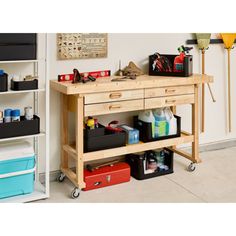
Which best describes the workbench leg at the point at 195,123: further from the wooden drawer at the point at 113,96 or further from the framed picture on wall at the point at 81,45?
the framed picture on wall at the point at 81,45

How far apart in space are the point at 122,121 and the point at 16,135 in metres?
1.15

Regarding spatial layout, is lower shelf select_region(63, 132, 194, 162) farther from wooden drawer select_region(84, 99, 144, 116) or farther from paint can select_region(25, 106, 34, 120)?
paint can select_region(25, 106, 34, 120)

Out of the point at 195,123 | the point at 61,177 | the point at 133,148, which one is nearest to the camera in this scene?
the point at 133,148

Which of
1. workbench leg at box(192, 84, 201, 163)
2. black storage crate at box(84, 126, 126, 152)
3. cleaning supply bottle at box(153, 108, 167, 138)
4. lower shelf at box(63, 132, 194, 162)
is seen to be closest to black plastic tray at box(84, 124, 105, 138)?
black storage crate at box(84, 126, 126, 152)

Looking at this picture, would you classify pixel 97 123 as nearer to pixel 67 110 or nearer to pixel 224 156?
pixel 67 110

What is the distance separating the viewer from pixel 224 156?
4344mm

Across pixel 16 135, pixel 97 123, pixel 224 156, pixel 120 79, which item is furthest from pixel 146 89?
pixel 224 156

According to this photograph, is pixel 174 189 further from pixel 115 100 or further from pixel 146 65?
pixel 146 65

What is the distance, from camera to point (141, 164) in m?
3.67

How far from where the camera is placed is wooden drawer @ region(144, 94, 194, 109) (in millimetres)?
3514

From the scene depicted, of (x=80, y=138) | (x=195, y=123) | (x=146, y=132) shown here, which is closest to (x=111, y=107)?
(x=80, y=138)

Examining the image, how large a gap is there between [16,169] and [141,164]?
1084mm

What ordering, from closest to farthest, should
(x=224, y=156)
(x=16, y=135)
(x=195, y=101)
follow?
(x=16, y=135) < (x=195, y=101) < (x=224, y=156)

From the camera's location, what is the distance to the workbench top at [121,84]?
10.4ft
